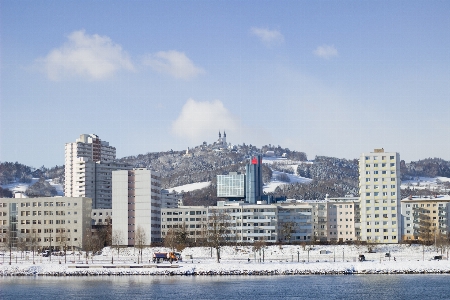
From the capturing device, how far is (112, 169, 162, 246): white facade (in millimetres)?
149875

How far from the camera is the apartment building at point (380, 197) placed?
472 ft

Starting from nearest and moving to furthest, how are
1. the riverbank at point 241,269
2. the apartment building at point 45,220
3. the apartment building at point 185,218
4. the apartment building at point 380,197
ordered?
the riverbank at point 241,269 → the apartment building at point 380,197 → the apartment building at point 45,220 → the apartment building at point 185,218

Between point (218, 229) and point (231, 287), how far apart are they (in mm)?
39747

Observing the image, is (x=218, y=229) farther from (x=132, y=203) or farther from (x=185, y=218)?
(x=185, y=218)

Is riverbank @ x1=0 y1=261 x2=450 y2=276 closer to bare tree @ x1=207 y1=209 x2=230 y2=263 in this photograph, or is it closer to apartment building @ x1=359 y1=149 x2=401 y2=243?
bare tree @ x1=207 y1=209 x2=230 y2=263

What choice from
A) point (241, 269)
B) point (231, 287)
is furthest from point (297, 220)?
point (231, 287)

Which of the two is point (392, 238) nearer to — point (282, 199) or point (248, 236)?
point (248, 236)

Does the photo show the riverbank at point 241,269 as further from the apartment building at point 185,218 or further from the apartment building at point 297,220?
the apartment building at point 297,220

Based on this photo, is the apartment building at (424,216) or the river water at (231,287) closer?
the river water at (231,287)

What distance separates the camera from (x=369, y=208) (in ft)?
477

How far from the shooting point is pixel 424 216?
171875 millimetres

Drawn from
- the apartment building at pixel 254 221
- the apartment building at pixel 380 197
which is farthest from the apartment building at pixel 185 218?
the apartment building at pixel 380 197

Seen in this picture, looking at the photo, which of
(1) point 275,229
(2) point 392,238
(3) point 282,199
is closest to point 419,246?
(2) point 392,238

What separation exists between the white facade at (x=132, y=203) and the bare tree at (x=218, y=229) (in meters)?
12.7
